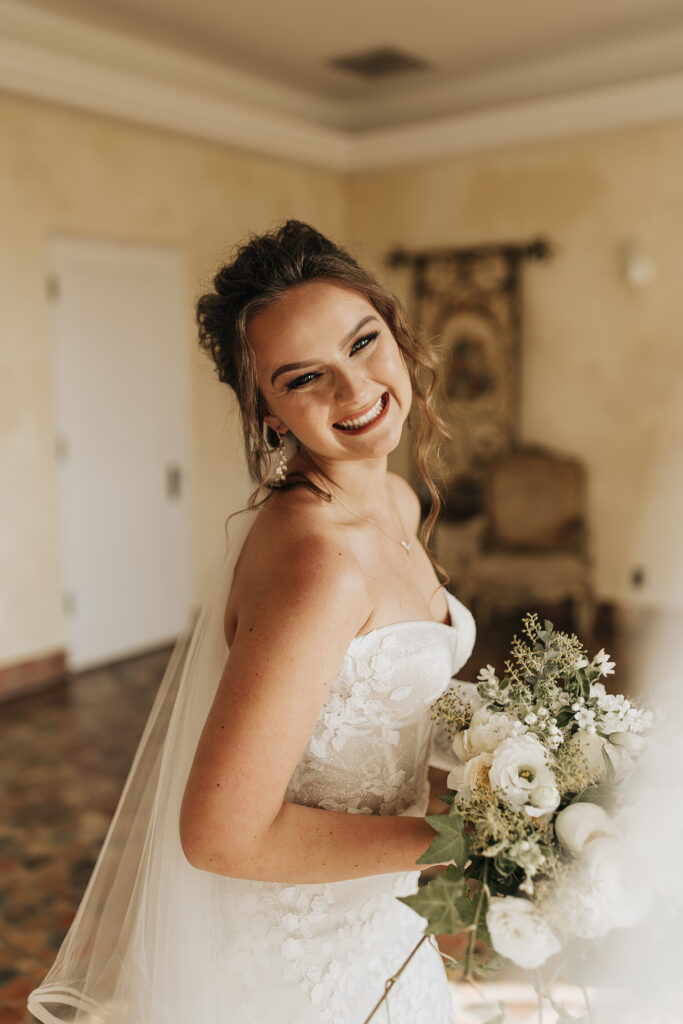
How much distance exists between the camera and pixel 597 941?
3.16 feet

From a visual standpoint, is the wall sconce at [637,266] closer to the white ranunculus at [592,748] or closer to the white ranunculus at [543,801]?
the white ranunculus at [592,748]

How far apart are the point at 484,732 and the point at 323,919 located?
488 mm

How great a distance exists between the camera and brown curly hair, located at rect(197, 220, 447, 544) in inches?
52.6

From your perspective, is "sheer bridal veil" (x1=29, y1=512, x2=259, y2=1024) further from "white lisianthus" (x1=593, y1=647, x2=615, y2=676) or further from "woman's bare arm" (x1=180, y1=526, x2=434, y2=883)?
"white lisianthus" (x1=593, y1=647, x2=615, y2=676)

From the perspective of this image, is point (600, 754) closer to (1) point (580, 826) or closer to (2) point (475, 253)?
(1) point (580, 826)

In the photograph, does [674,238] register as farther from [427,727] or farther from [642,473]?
[427,727]

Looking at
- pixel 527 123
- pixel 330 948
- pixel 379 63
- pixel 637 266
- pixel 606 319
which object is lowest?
pixel 330 948

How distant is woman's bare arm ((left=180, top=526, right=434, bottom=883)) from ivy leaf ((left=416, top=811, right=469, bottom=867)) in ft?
0.55

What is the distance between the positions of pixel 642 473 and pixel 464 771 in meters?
5.02

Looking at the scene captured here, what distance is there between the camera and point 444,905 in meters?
0.99

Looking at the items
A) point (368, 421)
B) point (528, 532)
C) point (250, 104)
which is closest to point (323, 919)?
point (368, 421)

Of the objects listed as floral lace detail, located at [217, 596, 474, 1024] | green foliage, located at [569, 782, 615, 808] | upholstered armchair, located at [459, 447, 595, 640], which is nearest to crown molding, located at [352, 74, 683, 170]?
upholstered armchair, located at [459, 447, 595, 640]

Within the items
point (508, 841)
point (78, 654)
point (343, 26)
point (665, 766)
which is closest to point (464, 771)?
point (508, 841)

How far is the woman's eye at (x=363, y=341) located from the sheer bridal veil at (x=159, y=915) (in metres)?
0.41
